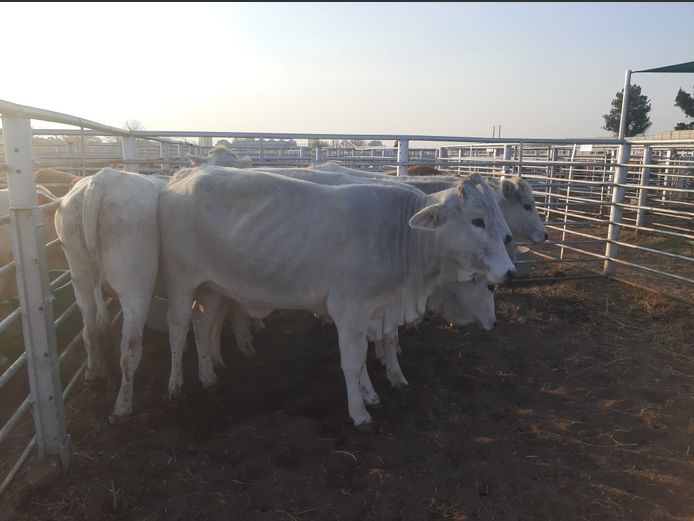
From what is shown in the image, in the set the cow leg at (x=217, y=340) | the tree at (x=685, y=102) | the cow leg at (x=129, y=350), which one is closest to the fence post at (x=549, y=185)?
the cow leg at (x=217, y=340)

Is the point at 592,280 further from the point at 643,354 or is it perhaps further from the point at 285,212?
the point at 285,212

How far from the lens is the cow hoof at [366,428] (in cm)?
434

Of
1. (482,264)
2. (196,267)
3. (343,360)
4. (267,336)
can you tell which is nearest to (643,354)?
(482,264)

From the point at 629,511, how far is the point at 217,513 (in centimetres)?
254

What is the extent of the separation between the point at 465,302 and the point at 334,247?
1.75m

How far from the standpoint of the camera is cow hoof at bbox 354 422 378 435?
4336 millimetres

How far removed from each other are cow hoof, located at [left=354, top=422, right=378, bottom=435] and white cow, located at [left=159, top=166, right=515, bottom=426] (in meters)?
0.05

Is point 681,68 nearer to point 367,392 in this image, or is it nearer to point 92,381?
point 367,392

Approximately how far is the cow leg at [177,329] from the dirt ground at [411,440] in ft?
0.53

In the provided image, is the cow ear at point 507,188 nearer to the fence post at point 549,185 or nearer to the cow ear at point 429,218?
the fence post at point 549,185

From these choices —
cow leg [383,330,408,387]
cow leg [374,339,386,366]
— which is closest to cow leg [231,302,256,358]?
cow leg [374,339,386,366]

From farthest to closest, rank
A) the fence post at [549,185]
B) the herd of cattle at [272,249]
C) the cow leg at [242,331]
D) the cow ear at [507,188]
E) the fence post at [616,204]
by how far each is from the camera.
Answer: the fence post at [549,185], the fence post at [616,204], the cow ear at [507,188], the cow leg at [242,331], the herd of cattle at [272,249]

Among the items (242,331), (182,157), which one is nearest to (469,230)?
(242,331)

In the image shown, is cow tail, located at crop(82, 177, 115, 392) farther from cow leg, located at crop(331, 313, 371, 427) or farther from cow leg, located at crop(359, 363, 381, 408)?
cow leg, located at crop(359, 363, 381, 408)
